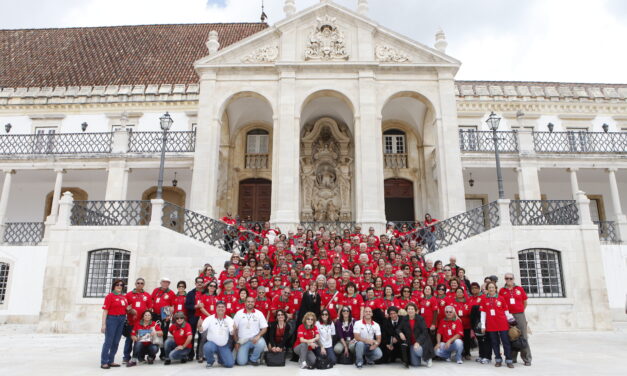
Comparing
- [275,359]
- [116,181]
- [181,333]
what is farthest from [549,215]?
[116,181]

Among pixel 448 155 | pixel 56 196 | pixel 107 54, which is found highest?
pixel 107 54

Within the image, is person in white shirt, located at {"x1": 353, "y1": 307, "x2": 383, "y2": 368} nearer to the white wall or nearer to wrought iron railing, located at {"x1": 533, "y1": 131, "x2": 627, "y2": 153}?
the white wall

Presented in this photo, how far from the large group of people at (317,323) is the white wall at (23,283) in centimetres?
1118

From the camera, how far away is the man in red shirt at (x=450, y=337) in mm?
7016

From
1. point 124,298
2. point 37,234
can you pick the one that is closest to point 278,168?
point 124,298

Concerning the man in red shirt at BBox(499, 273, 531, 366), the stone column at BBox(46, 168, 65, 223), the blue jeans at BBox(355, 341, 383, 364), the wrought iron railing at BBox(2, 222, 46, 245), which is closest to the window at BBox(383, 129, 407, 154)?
the man in red shirt at BBox(499, 273, 531, 366)

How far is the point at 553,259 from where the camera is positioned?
41.8ft

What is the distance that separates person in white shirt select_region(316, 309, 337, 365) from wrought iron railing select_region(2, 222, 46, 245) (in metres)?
16.3

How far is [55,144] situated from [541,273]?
20.8 m

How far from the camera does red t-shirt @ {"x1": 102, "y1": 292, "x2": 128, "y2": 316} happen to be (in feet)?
22.4

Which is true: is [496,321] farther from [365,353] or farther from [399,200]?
[399,200]

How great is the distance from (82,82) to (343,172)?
636 inches

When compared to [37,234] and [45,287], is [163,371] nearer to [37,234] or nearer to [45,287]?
[45,287]

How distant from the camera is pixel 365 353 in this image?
683 cm
